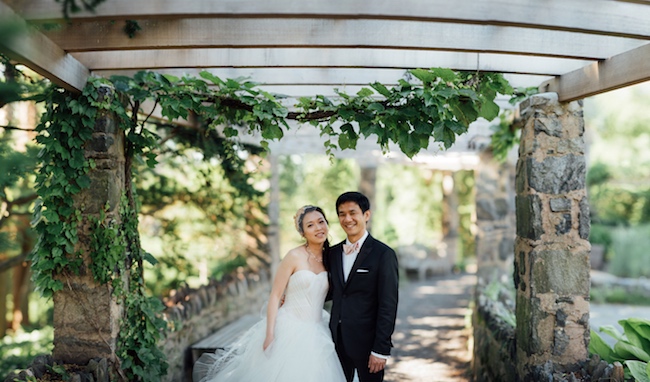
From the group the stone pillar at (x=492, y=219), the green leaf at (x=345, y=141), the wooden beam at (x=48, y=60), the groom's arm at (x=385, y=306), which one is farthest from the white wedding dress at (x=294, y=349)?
the stone pillar at (x=492, y=219)

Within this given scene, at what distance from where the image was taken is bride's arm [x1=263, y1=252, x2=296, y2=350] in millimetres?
3623

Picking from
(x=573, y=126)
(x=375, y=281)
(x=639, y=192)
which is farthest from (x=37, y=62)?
(x=639, y=192)

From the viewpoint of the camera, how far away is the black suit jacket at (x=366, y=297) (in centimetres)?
345

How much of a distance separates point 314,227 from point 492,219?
5196 mm

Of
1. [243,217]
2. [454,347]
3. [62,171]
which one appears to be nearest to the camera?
[62,171]

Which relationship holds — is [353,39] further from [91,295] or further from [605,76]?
[91,295]

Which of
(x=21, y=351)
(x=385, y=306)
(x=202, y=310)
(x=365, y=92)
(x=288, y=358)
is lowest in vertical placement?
(x=21, y=351)

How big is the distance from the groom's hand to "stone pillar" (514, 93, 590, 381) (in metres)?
1.13

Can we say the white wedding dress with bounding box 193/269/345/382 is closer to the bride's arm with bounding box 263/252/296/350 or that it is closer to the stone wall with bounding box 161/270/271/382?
the bride's arm with bounding box 263/252/296/350

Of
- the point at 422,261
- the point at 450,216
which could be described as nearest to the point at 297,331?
the point at 422,261

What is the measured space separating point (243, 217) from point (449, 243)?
8.79m

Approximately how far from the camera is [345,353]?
142 inches

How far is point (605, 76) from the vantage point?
3.40 meters

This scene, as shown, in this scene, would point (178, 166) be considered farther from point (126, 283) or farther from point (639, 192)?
point (639, 192)
